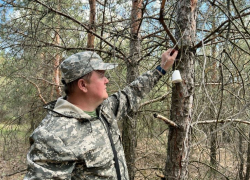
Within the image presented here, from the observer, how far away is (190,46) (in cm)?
162

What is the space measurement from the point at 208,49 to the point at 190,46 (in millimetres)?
1399

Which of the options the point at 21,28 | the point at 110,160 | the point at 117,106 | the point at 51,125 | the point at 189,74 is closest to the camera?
the point at 51,125

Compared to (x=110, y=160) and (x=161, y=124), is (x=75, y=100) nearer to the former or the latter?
(x=110, y=160)

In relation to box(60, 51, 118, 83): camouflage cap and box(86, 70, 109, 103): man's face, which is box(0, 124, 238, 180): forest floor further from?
box(60, 51, 118, 83): camouflage cap

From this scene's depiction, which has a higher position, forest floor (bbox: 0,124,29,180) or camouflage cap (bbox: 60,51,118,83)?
camouflage cap (bbox: 60,51,118,83)

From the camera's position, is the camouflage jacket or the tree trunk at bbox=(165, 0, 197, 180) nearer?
the camouflage jacket

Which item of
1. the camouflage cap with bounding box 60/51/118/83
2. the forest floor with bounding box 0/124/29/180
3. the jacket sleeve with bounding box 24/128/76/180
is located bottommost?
the forest floor with bounding box 0/124/29/180

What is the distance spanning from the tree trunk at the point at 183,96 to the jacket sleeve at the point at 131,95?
0.27 metres

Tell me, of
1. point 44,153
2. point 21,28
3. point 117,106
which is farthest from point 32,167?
point 21,28

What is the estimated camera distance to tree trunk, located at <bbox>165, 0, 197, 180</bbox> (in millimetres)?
1632

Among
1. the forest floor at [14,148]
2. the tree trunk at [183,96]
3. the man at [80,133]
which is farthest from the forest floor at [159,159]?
the man at [80,133]

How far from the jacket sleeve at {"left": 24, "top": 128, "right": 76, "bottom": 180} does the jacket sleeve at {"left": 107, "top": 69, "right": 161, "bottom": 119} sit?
697 mm

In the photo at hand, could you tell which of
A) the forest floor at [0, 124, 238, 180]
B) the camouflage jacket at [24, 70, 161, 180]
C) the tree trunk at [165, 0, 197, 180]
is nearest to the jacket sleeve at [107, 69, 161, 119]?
the camouflage jacket at [24, 70, 161, 180]

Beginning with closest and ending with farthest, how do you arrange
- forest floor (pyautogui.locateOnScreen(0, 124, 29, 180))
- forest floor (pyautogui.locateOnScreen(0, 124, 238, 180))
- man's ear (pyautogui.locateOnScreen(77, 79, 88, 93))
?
1. man's ear (pyautogui.locateOnScreen(77, 79, 88, 93))
2. forest floor (pyautogui.locateOnScreen(0, 124, 238, 180))
3. forest floor (pyautogui.locateOnScreen(0, 124, 29, 180))
